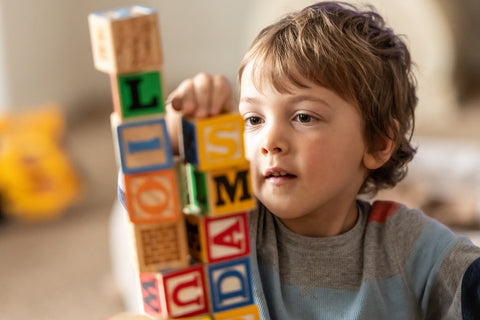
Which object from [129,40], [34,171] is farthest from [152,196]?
[34,171]

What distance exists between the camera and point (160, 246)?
23.1 inches

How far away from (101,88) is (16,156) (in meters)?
1.03

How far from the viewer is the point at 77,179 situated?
2320 millimetres

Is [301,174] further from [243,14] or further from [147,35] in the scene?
[243,14]

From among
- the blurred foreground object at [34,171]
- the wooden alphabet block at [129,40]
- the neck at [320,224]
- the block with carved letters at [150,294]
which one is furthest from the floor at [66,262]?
the wooden alphabet block at [129,40]

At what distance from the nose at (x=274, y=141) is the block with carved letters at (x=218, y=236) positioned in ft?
0.55

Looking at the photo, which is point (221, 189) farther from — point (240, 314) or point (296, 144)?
point (296, 144)

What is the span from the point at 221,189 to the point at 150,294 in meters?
0.11

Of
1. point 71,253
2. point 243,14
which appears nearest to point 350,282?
point 71,253

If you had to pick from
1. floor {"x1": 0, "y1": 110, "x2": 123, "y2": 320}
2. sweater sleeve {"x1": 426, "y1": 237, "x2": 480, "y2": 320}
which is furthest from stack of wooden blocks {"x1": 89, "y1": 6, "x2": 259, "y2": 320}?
floor {"x1": 0, "y1": 110, "x2": 123, "y2": 320}

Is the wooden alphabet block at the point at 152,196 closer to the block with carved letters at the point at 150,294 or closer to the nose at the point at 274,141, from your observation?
the block with carved letters at the point at 150,294

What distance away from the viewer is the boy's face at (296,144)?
2.58ft

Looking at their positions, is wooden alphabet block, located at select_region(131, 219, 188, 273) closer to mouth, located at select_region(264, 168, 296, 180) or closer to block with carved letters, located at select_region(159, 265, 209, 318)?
block with carved letters, located at select_region(159, 265, 209, 318)

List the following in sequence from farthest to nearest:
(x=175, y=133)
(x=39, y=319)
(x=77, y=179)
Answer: (x=77, y=179), (x=39, y=319), (x=175, y=133)
